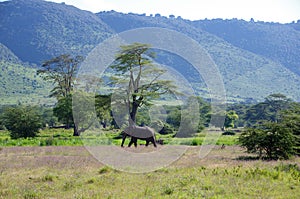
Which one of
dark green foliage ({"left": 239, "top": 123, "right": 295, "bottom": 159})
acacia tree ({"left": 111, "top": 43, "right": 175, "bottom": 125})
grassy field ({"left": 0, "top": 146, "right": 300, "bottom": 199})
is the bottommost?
grassy field ({"left": 0, "top": 146, "right": 300, "bottom": 199})

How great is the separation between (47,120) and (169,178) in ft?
277

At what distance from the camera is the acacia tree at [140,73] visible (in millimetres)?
33969

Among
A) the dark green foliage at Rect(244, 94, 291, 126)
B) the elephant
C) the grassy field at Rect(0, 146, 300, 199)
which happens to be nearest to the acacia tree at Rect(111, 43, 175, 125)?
the elephant

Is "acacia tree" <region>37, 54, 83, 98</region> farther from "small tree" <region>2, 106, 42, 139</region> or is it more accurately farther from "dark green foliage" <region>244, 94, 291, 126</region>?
"dark green foliage" <region>244, 94, 291, 126</region>

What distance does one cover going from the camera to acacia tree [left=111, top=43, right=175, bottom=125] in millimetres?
33969

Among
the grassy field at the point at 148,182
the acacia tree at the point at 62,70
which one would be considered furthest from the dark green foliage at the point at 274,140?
the acacia tree at the point at 62,70

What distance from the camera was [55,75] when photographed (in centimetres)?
6450

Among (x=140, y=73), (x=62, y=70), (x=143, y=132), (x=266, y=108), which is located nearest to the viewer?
(x=143, y=132)

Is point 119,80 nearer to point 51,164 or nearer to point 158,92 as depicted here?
point 158,92

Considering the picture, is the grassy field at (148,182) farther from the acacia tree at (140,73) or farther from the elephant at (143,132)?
the acacia tree at (140,73)

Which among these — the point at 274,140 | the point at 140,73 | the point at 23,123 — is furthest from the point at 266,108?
the point at 274,140

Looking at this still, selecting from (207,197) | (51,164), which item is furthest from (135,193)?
(51,164)

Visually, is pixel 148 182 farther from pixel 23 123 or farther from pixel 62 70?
pixel 62 70

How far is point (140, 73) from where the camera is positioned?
3469 cm
